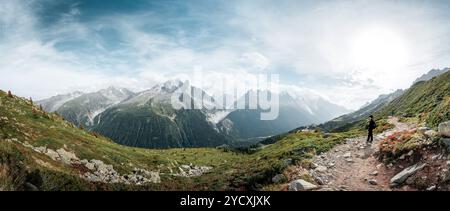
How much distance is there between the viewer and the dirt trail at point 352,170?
21.0 m

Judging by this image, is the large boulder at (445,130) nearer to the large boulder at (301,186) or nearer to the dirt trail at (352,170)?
the dirt trail at (352,170)

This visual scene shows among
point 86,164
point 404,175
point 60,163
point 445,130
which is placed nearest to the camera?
point 404,175

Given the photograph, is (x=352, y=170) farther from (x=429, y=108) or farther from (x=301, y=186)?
(x=429, y=108)

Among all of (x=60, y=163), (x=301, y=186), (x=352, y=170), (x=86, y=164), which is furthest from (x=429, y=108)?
(x=60, y=163)

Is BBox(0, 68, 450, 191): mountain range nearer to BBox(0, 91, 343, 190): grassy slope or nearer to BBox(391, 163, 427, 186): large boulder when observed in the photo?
BBox(0, 91, 343, 190): grassy slope

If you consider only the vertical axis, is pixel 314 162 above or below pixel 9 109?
below

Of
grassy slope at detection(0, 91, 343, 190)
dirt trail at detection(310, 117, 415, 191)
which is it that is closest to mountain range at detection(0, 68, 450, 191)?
grassy slope at detection(0, 91, 343, 190)

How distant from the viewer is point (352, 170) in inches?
976

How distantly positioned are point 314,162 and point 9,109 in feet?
102

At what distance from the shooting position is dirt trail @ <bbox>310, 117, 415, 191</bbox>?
21.0 m
